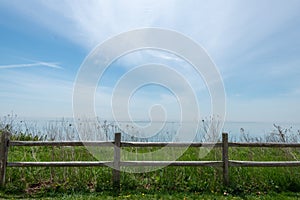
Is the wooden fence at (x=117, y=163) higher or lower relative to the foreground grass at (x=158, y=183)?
higher

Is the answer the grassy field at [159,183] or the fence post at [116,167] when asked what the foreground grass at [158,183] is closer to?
the grassy field at [159,183]

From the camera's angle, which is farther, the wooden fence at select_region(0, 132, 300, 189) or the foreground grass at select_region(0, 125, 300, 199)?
the wooden fence at select_region(0, 132, 300, 189)

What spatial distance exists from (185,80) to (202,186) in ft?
8.99

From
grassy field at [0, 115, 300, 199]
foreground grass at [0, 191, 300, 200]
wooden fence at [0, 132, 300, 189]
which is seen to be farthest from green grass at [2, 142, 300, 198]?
wooden fence at [0, 132, 300, 189]

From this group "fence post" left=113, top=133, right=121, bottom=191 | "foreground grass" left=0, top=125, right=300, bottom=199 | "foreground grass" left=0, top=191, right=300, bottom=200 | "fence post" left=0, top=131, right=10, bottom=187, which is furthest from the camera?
"fence post" left=113, top=133, right=121, bottom=191

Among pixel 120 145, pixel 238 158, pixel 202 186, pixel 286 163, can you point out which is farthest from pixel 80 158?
pixel 286 163

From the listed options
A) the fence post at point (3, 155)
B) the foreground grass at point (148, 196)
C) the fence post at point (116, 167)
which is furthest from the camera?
the fence post at point (116, 167)

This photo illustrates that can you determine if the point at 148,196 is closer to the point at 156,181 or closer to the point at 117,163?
the point at 156,181

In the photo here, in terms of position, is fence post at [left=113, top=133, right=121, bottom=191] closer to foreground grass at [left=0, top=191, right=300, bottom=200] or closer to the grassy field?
the grassy field

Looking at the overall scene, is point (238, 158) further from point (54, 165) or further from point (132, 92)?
point (54, 165)

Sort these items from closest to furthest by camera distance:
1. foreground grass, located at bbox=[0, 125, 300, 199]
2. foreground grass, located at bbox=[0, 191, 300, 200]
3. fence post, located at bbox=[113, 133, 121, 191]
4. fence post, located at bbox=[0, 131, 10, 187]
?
foreground grass, located at bbox=[0, 191, 300, 200] < foreground grass, located at bbox=[0, 125, 300, 199] < fence post, located at bbox=[0, 131, 10, 187] < fence post, located at bbox=[113, 133, 121, 191]

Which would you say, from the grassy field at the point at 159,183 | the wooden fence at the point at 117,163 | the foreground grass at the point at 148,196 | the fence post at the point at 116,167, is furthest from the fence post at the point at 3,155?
the fence post at the point at 116,167

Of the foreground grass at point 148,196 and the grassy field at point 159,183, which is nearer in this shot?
the foreground grass at point 148,196

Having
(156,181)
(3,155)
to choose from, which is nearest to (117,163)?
(156,181)
